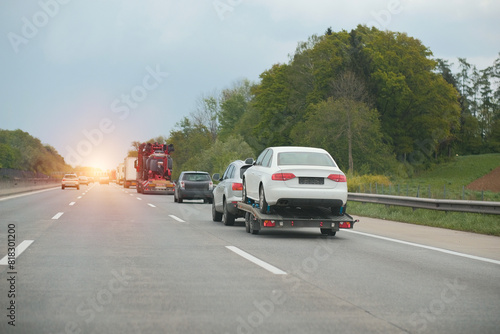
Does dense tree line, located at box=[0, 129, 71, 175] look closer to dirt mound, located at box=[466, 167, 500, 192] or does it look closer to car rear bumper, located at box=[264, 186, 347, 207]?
dirt mound, located at box=[466, 167, 500, 192]

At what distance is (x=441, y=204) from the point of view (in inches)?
674

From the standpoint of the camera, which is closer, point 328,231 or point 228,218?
point 328,231

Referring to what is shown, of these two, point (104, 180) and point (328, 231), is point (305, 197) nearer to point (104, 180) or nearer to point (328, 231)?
point (328, 231)

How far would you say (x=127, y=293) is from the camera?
6.51m

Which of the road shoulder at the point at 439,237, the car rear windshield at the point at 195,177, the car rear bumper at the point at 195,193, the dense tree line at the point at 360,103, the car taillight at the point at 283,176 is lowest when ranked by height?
the road shoulder at the point at 439,237

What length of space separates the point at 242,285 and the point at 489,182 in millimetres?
65624

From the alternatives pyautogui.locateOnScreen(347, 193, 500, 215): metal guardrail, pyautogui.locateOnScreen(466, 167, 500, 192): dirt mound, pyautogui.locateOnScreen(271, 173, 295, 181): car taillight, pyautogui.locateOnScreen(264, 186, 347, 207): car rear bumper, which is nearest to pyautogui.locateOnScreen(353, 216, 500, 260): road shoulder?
pyautogui.locateOnScreen(347, 193, 500, 215): metal guardrail

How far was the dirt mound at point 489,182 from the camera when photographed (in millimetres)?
61344

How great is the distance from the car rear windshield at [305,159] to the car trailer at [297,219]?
103cm

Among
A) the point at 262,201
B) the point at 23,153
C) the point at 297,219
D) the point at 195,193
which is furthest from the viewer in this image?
the point at 23,153

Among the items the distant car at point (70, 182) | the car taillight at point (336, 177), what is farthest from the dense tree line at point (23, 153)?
the car taillight at point (336, 177)

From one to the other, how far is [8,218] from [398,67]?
178 feet

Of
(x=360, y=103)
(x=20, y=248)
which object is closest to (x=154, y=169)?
(x=360, y=103)

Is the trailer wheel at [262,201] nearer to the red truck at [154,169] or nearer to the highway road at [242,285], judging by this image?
the highway road at [242,285]
